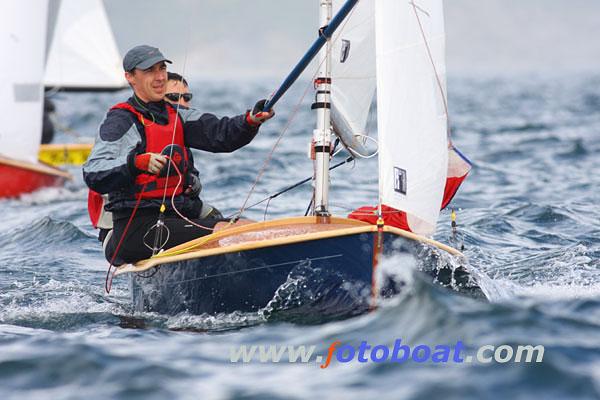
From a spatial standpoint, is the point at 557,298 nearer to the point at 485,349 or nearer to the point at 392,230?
the point at 392,230

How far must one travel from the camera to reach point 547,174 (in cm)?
1316

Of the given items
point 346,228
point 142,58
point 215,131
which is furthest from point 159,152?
point 346,228

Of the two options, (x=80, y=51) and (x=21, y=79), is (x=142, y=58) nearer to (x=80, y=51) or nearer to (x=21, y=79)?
(x=21, y=79)

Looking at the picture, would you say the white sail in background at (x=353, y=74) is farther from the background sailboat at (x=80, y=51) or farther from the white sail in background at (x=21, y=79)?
the background sailboat at (x=80, y=51)

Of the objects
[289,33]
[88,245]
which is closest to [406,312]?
[88,245]

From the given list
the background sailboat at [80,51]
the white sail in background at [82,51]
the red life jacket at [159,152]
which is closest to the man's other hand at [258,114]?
the red life jacket at [159,152]

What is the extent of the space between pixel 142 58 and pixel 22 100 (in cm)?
750

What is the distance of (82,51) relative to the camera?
1761 centimetres

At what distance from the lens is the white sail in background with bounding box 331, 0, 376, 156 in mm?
6406

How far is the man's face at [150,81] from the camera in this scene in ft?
20.0

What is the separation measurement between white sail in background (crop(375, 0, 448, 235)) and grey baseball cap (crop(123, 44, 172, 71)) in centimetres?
126

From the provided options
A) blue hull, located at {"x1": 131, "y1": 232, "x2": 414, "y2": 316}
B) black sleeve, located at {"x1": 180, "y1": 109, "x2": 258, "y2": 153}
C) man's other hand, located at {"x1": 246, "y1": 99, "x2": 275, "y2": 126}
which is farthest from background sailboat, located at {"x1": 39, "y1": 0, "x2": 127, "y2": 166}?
blue hull, located at {"x1": 131, "y1": 232, "x2": 414, "y2": 316}

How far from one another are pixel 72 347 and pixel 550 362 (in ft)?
6.63

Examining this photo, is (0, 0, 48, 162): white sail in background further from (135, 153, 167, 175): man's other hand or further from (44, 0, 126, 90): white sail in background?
(135, 153, 167, 175): man's other hand
